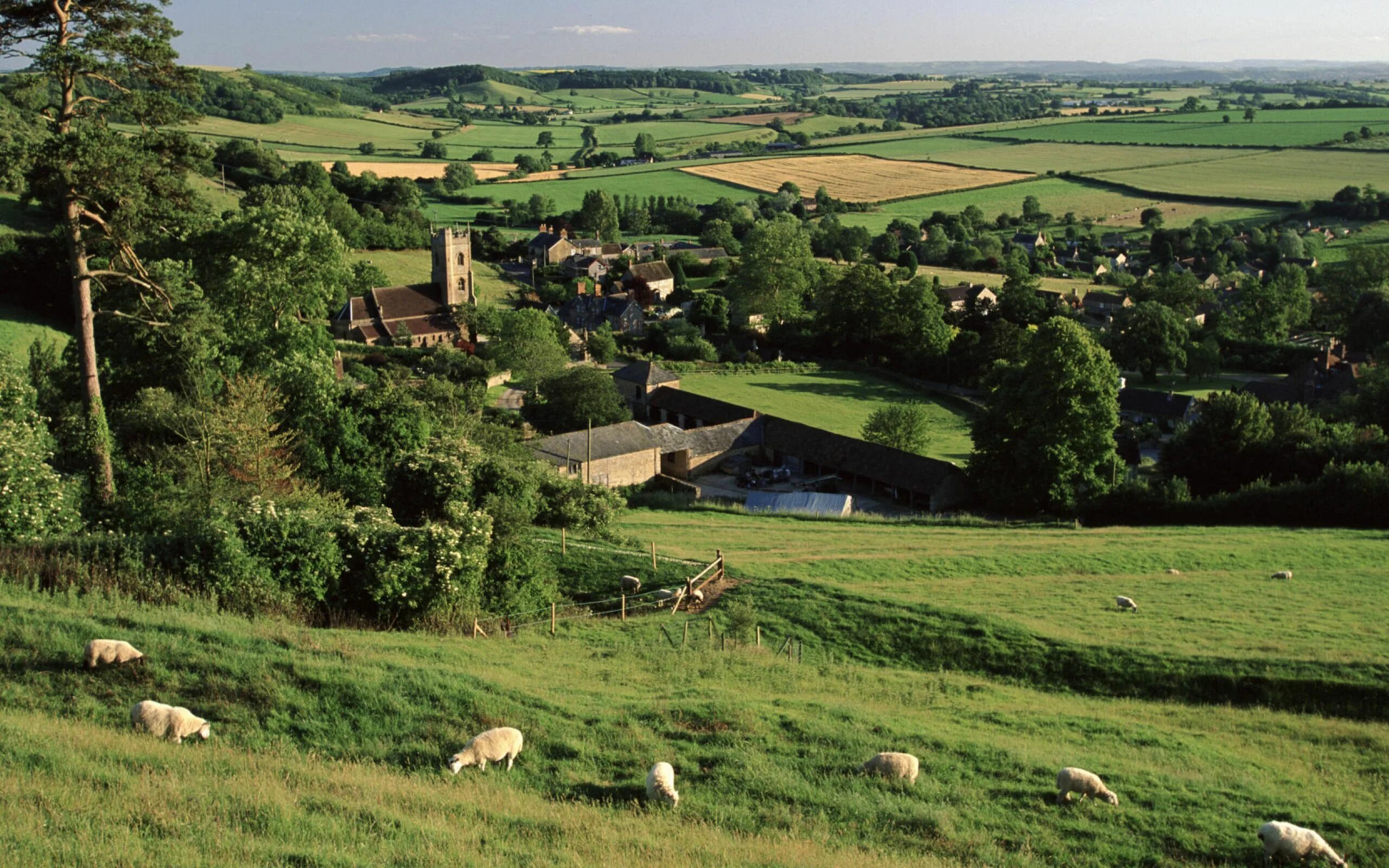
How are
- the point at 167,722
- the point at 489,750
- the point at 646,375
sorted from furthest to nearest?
the point at 646,375
the point at 489,750
the point at 167,722

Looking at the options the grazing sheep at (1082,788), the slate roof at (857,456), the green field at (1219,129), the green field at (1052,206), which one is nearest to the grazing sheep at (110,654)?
the grazing sheep at (1082,788)

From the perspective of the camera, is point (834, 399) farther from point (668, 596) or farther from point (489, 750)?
point (489, 750)

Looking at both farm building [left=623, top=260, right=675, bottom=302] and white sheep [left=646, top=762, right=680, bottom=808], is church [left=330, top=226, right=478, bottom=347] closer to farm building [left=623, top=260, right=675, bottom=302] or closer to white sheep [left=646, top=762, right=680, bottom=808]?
farm building [left=623, top=260, right=675, bottom=302]

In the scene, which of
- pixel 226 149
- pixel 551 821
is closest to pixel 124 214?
pixel 551 821

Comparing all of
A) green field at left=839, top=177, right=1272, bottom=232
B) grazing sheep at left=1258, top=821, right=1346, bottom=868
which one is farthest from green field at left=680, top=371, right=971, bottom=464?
green field at left=839, top=177, right=1272, bottom=232

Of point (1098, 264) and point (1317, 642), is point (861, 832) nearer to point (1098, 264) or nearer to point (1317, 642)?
point (1317, 642)

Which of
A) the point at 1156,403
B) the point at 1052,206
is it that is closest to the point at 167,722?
the point at 1156,403
